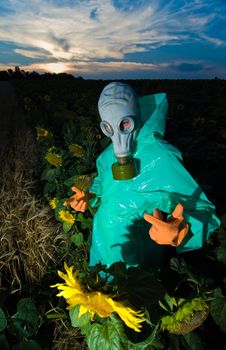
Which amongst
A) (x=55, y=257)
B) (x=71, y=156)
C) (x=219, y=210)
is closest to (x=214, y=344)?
(x=219, y=210)

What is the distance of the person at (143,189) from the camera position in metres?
1.35

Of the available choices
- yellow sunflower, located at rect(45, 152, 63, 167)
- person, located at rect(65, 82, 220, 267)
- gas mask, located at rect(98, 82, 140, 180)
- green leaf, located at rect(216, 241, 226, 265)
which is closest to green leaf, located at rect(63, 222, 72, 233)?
yellow sunflower, located at rect(45, 152, 63, 167)

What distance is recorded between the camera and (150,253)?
5.14 feet

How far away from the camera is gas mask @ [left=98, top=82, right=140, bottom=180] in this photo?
52.8 inches

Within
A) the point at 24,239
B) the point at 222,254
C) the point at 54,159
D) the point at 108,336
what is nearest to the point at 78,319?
the point at 108,336

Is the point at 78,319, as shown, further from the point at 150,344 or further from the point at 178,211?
the point at 178,211

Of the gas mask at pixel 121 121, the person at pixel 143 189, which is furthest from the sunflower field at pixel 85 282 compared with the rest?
the gas mask at pixel 121 121

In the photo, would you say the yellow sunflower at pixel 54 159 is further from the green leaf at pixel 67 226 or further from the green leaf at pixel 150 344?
the green leaf at pixel 150 344

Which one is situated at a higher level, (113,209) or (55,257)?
(113,209)

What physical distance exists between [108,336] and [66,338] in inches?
26.5

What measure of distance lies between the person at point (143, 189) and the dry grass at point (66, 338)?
0.37 meters

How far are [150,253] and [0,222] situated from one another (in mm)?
1312

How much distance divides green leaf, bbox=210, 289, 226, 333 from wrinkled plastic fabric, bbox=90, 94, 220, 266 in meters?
0.21

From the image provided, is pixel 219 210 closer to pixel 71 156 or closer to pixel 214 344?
A: pixel 214 344
